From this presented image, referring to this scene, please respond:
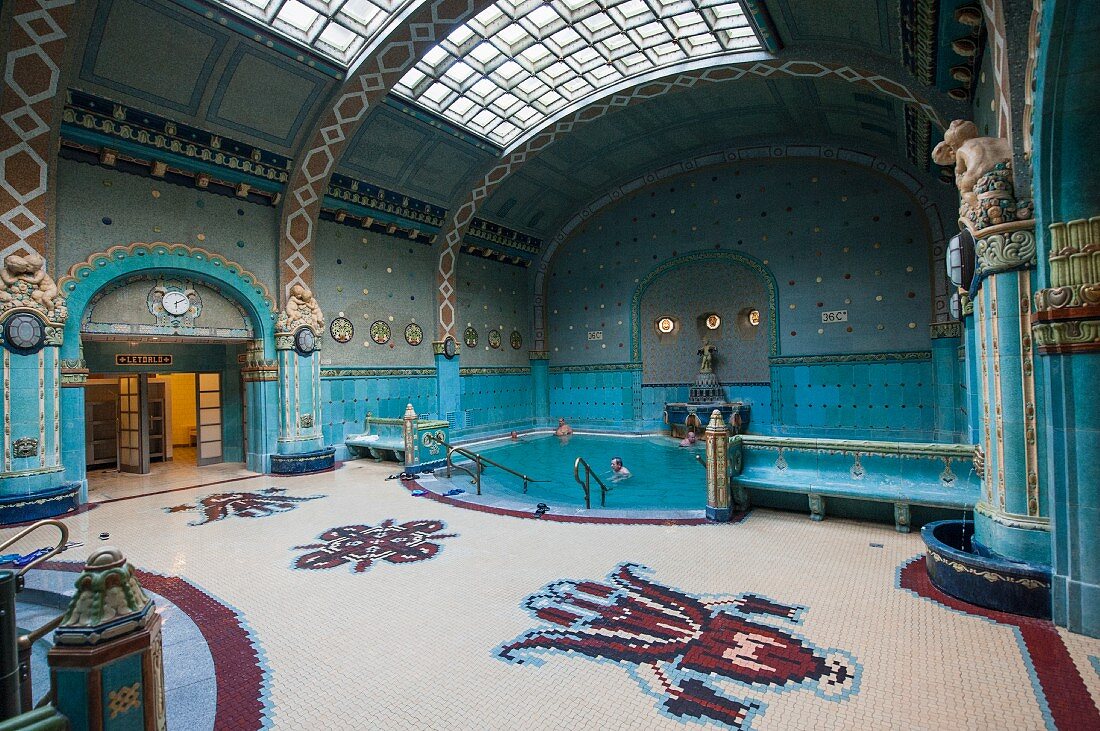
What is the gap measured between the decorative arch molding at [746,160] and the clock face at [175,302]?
11.5 m

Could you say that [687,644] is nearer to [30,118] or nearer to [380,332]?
[30,118]

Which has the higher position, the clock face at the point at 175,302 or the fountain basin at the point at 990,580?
the clock face at the point at 175,302

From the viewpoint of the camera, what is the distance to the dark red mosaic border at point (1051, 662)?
9.41 feet

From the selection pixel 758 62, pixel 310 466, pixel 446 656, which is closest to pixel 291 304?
pixel 310 466

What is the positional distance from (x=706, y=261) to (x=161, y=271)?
14.3m

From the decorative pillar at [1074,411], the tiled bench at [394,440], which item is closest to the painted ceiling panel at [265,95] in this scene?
the tiled bench at [394,440]

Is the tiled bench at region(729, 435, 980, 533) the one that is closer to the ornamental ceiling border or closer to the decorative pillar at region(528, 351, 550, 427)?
the ornamental ceiling border

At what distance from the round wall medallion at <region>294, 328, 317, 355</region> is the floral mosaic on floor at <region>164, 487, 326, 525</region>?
3600 millimetres

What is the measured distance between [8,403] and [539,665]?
383 inches

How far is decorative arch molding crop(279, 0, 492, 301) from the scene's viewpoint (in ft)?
30.5

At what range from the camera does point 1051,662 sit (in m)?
3.39

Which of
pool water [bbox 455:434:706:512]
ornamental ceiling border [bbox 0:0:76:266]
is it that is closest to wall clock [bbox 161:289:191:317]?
ornamental ceiling border [bbox 0:0:76:266]

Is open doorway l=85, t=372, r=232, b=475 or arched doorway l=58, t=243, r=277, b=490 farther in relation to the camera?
open doorway l=85, t=372, r=232, b=475

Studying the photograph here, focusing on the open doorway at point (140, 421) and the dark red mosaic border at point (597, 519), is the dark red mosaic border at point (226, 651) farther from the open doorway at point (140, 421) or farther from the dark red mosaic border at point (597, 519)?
the open doorway at point (140, 421)
